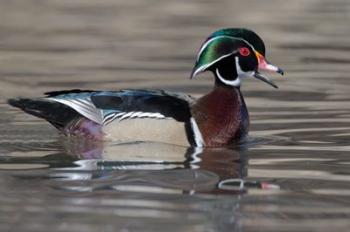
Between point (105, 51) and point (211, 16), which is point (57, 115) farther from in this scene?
point (211, 16)

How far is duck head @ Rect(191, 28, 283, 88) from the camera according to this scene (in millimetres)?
Result: 11000

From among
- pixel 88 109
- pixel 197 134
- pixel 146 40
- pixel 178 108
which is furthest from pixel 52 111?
pixel 146 40

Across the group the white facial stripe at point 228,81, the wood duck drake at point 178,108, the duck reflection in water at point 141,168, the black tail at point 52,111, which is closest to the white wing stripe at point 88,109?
the wood duck drake at point 178,108

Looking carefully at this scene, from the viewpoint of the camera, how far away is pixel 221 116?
10977 millimetres

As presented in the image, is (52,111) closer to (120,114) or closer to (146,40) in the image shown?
(120,114)

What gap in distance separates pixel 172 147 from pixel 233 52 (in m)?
1.02

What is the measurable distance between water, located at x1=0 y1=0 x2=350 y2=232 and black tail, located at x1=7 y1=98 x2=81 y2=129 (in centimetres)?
23

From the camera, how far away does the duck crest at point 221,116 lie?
10.9m

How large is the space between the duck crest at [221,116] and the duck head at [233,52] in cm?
17

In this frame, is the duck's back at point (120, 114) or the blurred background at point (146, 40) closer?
the duck's back at point (120, 114)

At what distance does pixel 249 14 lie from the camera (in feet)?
67.9

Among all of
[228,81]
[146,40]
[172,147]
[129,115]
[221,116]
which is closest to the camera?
[172,147]

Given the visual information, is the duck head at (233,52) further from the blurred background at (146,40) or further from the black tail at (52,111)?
the blurred background at (146,40)

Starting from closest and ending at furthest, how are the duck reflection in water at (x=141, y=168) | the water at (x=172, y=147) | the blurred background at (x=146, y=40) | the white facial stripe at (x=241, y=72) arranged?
the water at (x=172, y=147), the duck reflection in water at (x=141, y=168), the white facial stripe at (x=241, y=72), the blurred background at (x=146, y=40)
